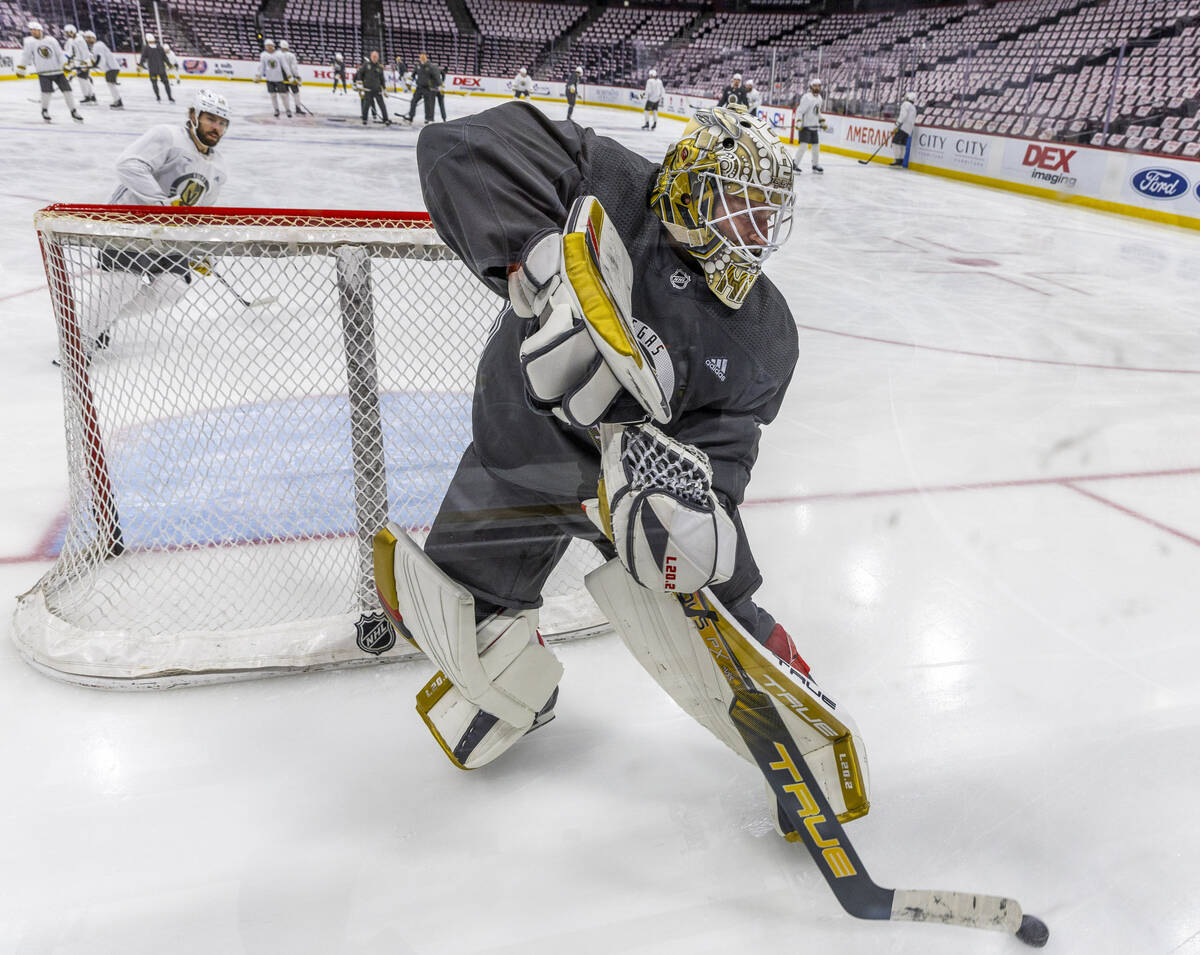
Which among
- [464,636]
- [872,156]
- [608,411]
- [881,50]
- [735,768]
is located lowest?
[735,768]

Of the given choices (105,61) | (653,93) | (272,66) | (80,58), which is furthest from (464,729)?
(105,61)

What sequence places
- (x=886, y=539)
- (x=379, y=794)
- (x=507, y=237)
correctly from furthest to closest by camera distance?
(x=886, y=539) → (x=379, y=794) → (x=507, y=237)

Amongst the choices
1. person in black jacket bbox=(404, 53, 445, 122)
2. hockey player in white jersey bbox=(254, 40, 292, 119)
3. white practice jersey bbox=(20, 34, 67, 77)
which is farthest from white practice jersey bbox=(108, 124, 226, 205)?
white practice jersey bbox=(20, 34, 67, 77)

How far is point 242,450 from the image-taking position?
6.84 ft

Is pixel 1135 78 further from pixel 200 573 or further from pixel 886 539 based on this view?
pixel 200 573

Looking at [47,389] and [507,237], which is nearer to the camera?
[507,237]

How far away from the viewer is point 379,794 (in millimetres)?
1260

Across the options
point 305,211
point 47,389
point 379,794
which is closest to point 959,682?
point 379,794

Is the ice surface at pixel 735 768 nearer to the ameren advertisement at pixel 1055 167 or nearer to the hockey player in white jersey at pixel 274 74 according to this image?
the ameren advertisement at pixel 1055 167

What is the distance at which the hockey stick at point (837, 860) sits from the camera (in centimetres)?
107

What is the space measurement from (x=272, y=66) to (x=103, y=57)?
3518mm

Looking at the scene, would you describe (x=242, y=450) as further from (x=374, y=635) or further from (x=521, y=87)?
(x=521, y=87)

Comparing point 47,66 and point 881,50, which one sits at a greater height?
point 881,50

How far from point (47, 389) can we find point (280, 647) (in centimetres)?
180
